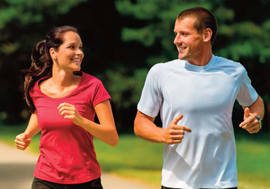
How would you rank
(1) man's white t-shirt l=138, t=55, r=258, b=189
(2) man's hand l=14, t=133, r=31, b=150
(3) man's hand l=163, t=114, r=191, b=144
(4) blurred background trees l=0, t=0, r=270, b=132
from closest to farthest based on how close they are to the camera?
(3) man's hand l=163, t=114, r=191, b=144 < (1) man's white t-shirt l=138, t=55, r=258, b=189 < (2) man's hand l=14, t=133, r=31, b=150 < (4) blurred background trees l=0, t=0, r=270, b=132

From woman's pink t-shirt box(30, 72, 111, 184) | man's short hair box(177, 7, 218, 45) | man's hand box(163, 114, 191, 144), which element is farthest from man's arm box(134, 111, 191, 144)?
man's short hair box(177, 7, 218, 45)

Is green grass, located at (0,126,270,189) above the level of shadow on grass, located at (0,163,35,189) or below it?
above

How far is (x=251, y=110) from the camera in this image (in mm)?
4965

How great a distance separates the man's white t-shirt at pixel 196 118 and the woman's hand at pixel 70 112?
0.49m

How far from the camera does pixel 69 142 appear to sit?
4.88 metres

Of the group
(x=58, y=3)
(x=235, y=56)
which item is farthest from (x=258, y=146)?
(x=58, y=3)

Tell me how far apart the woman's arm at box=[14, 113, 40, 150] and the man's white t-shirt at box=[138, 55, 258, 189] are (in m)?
1.07

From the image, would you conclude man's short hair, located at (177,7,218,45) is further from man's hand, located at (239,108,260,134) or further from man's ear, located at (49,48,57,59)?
man's ear, located at (49,48,57,59)

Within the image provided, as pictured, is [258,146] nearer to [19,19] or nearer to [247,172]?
[247,172]

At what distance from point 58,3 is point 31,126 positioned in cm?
1803

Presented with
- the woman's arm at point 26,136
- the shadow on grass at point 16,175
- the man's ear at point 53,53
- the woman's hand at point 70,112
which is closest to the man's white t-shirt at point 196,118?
the woman's hand at point 70,112

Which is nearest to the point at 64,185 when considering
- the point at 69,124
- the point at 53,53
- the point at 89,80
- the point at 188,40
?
the point at 69,124

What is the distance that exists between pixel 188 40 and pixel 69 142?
48.5 inches

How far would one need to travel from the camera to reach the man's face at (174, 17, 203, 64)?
4.65 metres
